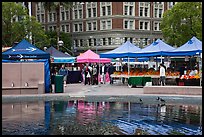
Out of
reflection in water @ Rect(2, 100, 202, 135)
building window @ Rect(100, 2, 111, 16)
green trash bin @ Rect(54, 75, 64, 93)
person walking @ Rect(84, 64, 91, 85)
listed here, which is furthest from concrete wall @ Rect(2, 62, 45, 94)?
building window @ Rect(100, 2, 111, 16)

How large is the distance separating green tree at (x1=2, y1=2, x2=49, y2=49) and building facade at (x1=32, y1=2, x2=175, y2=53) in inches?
843

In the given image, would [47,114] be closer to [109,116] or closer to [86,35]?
[109,116]

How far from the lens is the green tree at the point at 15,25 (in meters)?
54.7

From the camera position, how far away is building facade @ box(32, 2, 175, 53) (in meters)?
74.8

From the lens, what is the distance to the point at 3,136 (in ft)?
31.3

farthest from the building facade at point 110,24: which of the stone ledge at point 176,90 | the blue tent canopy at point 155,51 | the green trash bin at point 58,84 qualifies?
the stone ledge at point 176,90

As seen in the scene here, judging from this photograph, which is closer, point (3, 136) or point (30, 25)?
point (3, 136)

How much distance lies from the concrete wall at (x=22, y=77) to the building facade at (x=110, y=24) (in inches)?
2080

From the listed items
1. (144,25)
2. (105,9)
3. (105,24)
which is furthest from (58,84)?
(144,25)

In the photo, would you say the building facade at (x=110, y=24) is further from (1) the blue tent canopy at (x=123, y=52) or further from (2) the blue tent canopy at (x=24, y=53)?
(2) the blue tent canopy at (x=24, y=53)

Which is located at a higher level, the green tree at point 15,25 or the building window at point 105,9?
the building window at point 105,9

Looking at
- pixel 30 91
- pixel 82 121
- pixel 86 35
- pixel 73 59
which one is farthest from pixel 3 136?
pixel 86 35

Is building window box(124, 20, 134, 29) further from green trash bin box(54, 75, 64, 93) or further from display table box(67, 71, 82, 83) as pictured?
green trash bin box(54, 75, 64, 93)

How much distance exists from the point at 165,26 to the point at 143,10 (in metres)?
22.5
